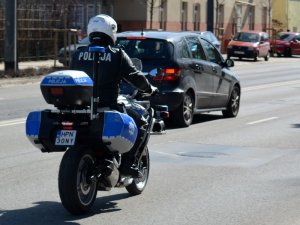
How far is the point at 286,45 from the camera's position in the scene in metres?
56.2

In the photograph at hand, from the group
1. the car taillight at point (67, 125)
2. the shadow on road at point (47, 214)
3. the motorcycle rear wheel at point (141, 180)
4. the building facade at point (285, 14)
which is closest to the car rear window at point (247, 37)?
the building facade at point (285, 14)

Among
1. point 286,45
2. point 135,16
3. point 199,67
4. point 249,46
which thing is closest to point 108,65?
point 199,67

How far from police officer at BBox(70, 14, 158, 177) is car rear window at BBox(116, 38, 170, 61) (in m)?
6.49

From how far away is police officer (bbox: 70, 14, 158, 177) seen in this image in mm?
7879

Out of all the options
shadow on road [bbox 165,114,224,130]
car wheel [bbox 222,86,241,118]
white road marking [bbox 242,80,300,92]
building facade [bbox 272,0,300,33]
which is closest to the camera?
shadow on road [bbox 165,114,224,130]

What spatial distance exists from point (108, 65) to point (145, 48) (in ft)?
22.2

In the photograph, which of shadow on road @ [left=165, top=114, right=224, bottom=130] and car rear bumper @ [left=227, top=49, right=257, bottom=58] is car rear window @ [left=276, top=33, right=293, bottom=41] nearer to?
car rear bumper @ [left=227, top=49, right=257, bottom=58]

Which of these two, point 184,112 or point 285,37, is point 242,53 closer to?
point 285,37

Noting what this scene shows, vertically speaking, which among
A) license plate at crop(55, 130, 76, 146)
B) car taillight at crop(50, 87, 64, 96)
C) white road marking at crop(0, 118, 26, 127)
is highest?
car taillight at crop(50, 87, 64, 96)

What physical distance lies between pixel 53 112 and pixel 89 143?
0.43 m

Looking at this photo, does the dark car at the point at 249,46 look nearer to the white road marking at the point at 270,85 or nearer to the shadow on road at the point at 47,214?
the white road marking at the point at 270,85

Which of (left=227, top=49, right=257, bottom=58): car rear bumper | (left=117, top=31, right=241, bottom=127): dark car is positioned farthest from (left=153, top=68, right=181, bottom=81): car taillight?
(left=227, top=49, right=257, bottom=58): car rear bumper

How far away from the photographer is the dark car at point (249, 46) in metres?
47.0

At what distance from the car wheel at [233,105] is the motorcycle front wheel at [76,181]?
9487 mm
